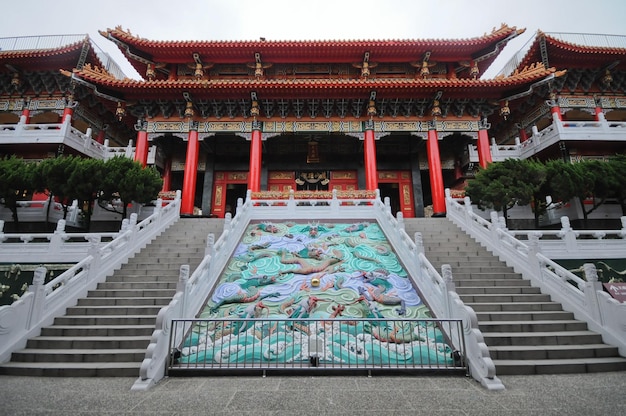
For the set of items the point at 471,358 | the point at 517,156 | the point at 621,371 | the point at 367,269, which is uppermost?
the point at 517,156

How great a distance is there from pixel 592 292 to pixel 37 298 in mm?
10155

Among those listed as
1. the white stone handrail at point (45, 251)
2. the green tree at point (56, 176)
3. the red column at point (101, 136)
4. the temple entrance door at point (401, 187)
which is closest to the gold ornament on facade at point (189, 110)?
the green tree at point (56, 176)

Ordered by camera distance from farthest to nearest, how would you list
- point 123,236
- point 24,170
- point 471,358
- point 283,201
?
point 283,201 < point 24,170 < point 123,236 < point 471,358

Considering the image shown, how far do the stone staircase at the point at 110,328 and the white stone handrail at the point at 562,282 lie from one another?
7.81 metres

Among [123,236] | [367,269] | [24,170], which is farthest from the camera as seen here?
[24,170]

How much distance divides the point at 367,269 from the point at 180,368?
14.8ft

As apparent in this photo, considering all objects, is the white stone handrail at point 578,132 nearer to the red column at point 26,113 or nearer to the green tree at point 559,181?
the green tree at point 559,181

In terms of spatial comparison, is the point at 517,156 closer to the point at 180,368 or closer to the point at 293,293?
the point at 293,293

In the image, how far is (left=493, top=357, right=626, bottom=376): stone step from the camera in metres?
4.51

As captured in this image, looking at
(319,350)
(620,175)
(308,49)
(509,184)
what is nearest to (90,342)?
(319,350)

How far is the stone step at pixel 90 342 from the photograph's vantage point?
5070mm

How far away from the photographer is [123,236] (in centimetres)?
802

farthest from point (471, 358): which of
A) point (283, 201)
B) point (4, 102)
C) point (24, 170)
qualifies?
point (4, 102)

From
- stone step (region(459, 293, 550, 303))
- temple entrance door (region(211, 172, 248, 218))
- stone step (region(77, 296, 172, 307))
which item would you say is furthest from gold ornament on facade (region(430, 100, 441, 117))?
stone step (region(77, 296, 172, 307))
